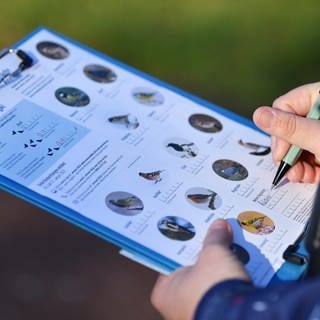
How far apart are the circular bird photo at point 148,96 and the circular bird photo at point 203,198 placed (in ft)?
0.76

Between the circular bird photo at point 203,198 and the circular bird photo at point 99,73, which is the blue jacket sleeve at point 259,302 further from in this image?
the circular bird photo at point 99,73

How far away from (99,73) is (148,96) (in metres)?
0.10

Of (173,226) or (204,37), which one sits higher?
(173,226)

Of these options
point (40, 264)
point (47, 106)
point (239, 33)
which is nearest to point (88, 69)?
point (47, 106)

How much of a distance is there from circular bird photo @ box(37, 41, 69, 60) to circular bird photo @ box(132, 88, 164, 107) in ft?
0.51

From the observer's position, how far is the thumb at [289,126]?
1.41 m

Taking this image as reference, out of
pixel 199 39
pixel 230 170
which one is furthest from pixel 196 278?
pixel 199 39

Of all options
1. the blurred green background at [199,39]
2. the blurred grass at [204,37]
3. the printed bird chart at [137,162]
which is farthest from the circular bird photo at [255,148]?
the blurred grass at [204,37]

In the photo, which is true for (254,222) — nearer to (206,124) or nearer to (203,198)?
(203,198)

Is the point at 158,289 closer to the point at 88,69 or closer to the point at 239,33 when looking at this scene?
the point at 88,69

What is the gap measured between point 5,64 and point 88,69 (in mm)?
154

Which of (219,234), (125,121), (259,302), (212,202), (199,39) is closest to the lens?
(259,302)

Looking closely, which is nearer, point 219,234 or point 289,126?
point 219,234

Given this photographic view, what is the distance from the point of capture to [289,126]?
141cm
